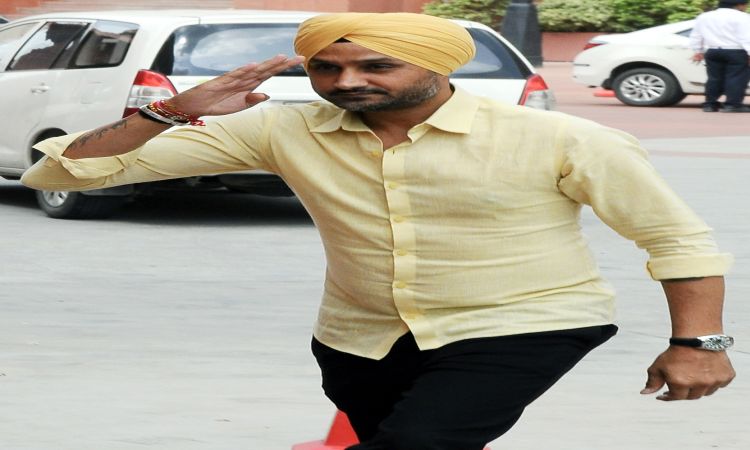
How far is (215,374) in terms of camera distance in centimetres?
622

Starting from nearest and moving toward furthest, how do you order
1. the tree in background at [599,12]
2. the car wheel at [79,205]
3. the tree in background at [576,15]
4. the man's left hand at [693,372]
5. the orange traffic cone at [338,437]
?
the man's left hand at [693,372], the orange traffic cone at [338,437], the car wheel at [79,205], the tree in background at [599,12], the tree in background at [576,15]

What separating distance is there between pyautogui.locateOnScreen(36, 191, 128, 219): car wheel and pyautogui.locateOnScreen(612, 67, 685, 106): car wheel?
11.9 meters

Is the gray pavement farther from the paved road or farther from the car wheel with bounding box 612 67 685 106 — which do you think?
the car wheel with bounding box 612 67 685 106

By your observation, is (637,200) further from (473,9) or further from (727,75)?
(473,9)

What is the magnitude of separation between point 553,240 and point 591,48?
18.7m

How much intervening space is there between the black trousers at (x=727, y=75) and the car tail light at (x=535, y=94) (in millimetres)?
9325

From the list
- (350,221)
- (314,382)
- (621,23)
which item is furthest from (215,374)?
(621,23)

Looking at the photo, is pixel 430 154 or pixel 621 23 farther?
pixel 621 23

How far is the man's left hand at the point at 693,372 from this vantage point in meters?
3.29

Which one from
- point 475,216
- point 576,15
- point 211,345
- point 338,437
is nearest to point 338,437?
point 338,437

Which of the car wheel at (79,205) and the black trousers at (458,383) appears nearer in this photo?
the black trousers at (458,383)

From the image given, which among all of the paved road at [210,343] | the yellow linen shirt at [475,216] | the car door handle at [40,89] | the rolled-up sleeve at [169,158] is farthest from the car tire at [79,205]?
the yellow linen shirt at [475,216]

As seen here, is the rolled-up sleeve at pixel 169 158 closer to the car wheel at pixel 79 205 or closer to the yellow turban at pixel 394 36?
the yellow turban at pixel 394 36

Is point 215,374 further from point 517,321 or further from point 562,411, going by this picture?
point 517,321
